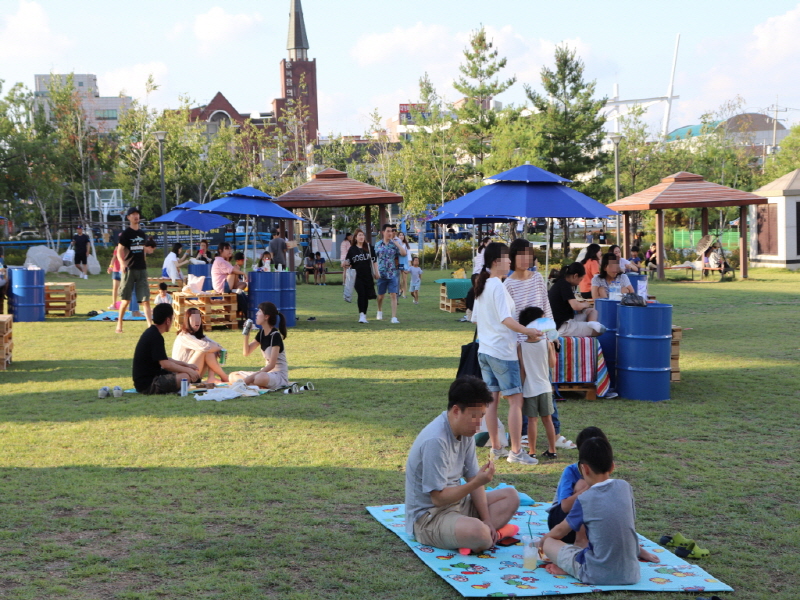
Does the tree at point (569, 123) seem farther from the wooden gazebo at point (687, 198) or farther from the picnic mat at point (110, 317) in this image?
the picnic mat at point (110, 317)

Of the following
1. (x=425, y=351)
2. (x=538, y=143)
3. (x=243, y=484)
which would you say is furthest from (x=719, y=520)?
(x=538, y=143)

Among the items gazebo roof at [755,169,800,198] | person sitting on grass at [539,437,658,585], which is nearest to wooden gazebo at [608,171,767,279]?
gazebo roof at [755,169,800,198]

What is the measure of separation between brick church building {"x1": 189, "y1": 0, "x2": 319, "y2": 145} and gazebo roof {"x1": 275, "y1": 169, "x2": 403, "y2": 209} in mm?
41599

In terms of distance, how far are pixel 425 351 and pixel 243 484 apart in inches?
254

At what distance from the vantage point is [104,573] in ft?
14.1

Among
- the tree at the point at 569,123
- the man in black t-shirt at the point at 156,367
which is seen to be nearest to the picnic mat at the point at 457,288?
the man in black t-shirt at the point at 156,367

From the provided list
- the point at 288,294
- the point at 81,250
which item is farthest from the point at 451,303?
the point at 81,250

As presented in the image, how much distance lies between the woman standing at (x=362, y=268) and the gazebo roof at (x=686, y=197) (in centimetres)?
1180

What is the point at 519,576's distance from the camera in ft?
14.3

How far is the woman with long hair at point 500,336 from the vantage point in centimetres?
629

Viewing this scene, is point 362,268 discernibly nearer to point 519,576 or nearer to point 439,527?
point 439,527

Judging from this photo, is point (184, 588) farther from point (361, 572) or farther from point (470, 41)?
point (470, 41)

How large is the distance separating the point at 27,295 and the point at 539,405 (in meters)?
12.9

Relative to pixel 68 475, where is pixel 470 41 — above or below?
above
